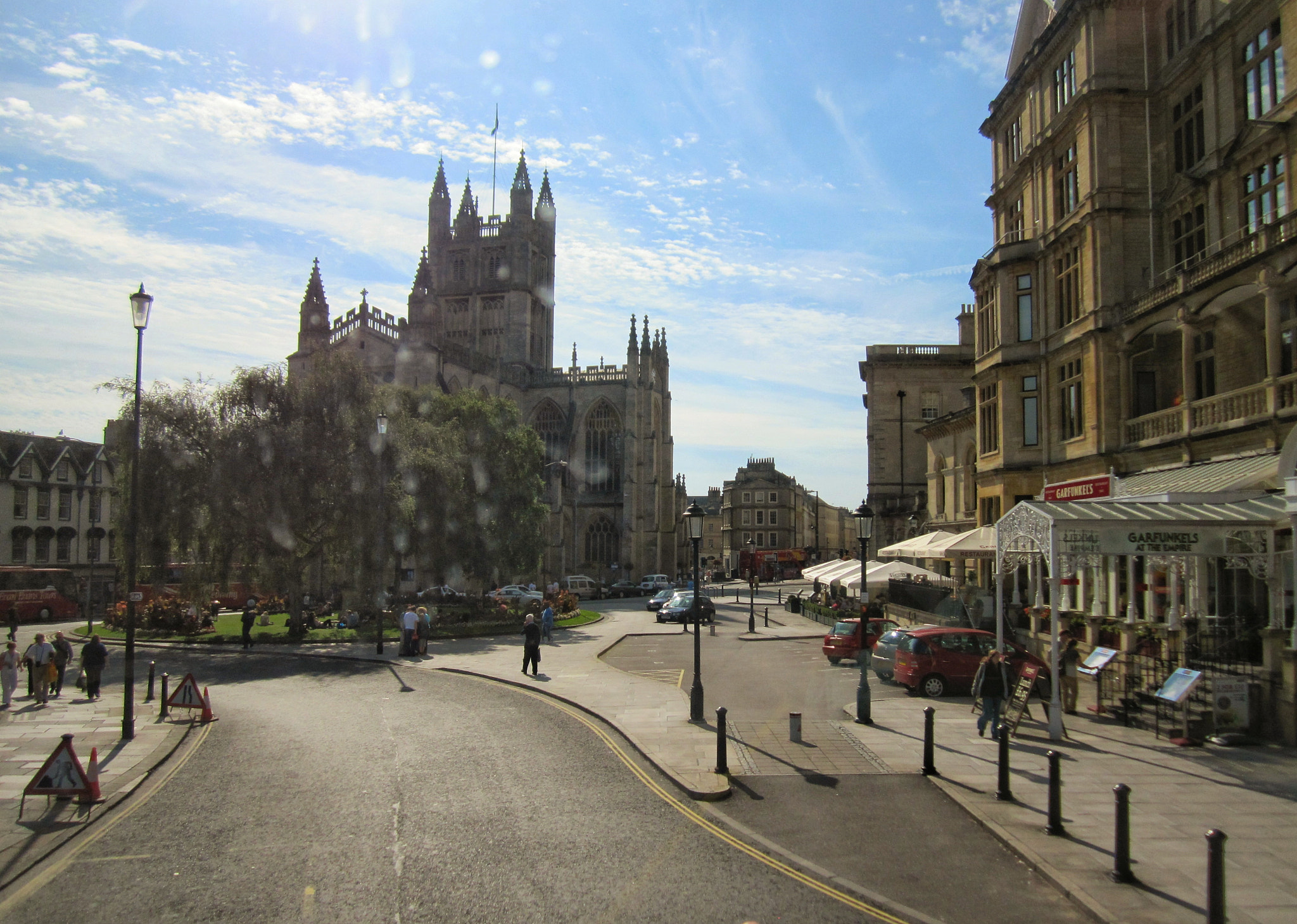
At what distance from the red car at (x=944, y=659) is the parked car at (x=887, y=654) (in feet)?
2.04

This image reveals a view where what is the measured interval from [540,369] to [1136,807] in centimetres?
6794

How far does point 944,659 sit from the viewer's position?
17281mm

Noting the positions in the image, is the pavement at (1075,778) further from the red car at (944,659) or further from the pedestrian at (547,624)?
the pedestrian at (547,624)

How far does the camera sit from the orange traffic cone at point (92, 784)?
9.91 metres

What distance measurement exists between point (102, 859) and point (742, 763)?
291 inches

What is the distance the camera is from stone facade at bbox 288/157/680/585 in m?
56.2

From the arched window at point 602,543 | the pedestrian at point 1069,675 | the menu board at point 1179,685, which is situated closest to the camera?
the menu board at point 1179,685

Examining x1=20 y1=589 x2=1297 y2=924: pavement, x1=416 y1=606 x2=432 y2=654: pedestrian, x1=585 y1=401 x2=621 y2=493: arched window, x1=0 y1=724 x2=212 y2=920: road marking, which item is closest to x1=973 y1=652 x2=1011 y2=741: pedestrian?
x1=20 y1=589 x2=1297 y2=924: pavement

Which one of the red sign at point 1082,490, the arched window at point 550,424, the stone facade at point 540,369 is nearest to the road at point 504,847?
the red sign at point 1082,490

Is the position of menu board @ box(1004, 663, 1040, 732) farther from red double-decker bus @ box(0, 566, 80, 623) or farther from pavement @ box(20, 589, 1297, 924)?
red double-decker bus @ box(0, 566, 80, 623)

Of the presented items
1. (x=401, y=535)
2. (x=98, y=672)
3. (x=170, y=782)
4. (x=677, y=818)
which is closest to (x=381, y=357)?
(x=401, y=535)

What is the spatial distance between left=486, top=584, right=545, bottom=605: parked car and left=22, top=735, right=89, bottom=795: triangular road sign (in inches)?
1167

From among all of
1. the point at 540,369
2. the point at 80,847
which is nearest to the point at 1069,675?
the point at 80,847

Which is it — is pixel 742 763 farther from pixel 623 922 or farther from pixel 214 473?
pixel 214 473
